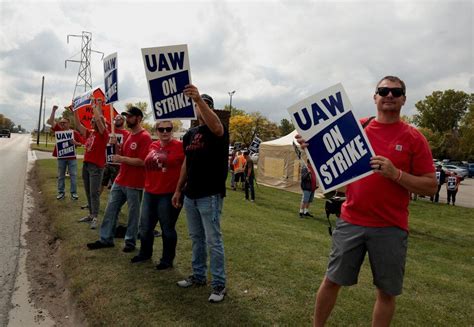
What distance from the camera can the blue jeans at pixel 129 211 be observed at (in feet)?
17.5

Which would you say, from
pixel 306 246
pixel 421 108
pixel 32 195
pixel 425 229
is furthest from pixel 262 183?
pixel 421 108

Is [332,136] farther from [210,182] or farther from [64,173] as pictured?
[64,173]

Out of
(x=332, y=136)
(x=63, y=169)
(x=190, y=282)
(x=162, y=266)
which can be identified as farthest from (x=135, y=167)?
(x=63, y=169)

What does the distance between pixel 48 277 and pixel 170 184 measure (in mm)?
2049

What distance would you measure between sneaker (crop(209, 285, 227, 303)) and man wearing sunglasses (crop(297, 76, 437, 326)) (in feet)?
4.58

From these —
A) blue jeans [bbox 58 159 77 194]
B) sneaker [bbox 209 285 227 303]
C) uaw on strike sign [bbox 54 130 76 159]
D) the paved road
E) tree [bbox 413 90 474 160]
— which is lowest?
the paved road

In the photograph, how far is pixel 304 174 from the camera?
1184cm

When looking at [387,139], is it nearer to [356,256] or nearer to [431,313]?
[356,256]

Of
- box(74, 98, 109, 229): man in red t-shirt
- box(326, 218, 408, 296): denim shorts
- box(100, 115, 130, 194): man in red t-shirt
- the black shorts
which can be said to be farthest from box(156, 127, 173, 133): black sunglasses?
the black shorts

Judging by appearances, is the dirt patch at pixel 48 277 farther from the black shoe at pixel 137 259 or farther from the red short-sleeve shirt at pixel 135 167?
the red short-sleeve shirt at pixel 135 167

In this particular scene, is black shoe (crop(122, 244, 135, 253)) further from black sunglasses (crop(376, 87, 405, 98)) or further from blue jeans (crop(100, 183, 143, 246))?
black sunglasses (crop(376, 87, 405, 98))

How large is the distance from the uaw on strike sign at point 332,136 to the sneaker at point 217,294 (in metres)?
1.63

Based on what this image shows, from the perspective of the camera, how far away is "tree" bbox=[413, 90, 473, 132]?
78812mm

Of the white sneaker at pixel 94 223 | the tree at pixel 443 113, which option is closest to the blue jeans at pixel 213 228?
the white sneaker at pixel 94 223
